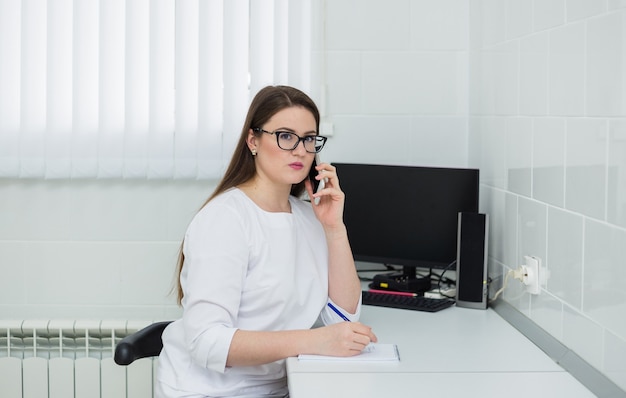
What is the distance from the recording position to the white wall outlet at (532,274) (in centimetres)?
223

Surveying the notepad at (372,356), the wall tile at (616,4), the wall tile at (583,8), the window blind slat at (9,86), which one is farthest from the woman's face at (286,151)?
the window blind slat at (9,86)

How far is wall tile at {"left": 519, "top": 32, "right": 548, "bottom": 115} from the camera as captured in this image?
220cm

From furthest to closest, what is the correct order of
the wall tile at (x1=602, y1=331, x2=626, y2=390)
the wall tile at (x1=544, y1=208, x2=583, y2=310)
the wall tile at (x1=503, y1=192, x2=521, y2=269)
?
the wall tile at (x1=503, y1=192, x2=521, y2=269) < the wall tile at (x1=544, y1=208, x2=583, y2=310) < the wall tile at (x1=602, y1=331, x2=626, y2=390)

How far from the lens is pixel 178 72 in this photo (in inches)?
117

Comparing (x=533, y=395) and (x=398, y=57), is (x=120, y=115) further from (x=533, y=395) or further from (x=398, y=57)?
(x=533, y=395)

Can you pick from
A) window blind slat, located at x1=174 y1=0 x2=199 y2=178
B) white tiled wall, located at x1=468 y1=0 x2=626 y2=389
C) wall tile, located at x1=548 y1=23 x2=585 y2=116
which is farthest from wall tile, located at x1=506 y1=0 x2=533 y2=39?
window blind slat, located at x1=174 y1=0 x2=199 y2=178

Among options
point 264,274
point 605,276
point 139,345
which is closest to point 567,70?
point 605,276

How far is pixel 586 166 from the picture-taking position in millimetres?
1902

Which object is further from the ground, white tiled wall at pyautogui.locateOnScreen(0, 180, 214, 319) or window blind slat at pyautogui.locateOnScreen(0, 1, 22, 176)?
window blind slat at pyautogui.locateOnScreen(0, 1, 22, 176)

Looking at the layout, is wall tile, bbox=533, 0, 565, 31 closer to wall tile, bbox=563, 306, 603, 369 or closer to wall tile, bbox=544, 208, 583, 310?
wall tile, bbox=544, 208, 583, 310

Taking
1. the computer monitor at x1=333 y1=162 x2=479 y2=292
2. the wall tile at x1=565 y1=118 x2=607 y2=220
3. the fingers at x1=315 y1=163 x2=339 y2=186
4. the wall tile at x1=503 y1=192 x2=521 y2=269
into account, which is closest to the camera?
the wall tile at x1=565 y1=118 x2=607 y2=220

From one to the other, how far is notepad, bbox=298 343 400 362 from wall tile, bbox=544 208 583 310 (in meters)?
0.43

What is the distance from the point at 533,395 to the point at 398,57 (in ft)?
5.28

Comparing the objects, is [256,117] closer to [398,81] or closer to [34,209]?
[398,81]
